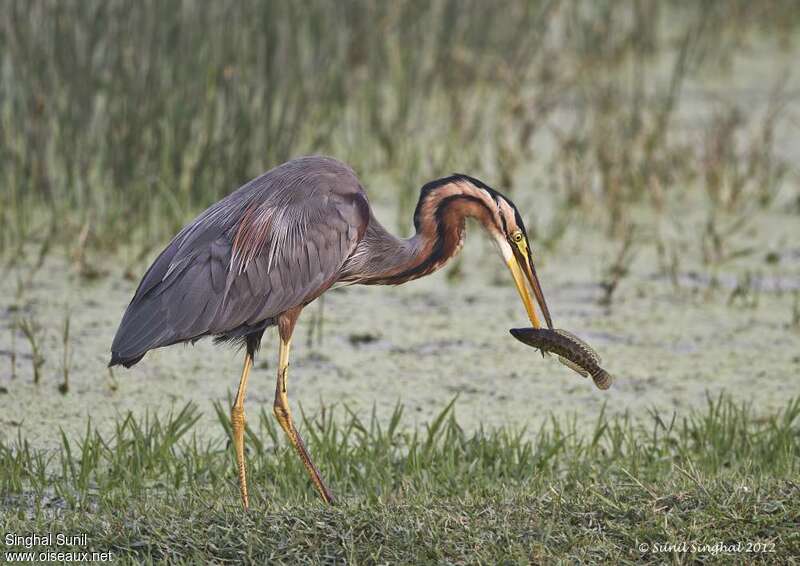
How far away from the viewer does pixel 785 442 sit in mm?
4246

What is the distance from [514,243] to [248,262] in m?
0.76

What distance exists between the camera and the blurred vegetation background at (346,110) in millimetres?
6059

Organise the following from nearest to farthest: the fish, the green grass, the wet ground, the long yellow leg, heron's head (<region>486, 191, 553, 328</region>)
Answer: the green grass < the fish < the long yellow leg < heron's head (<region>486, 191, 553, 328</region>) < the wet ground

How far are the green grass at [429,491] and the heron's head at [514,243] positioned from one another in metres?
0.46

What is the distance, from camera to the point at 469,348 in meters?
5.30

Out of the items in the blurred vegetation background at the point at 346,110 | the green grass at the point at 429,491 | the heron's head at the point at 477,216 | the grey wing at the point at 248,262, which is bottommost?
the green grass at the point at 429,491

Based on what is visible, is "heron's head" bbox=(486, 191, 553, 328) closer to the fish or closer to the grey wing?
the fish

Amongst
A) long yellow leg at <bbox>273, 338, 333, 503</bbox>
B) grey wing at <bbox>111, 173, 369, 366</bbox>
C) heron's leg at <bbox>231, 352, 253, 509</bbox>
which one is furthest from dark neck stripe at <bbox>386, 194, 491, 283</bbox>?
heron's leg at <bbox>231, 352, 253, 509</bbox>

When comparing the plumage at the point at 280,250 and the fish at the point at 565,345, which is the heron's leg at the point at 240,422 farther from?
the fish at the point at 565,345

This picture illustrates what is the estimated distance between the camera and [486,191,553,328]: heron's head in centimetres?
405

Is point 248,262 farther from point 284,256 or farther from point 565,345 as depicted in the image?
point 565,345

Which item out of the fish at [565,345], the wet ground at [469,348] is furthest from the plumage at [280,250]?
the wet ground at [469,348]

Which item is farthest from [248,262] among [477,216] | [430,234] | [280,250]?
[477,216]

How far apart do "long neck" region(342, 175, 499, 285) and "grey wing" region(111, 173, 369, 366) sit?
11cm
